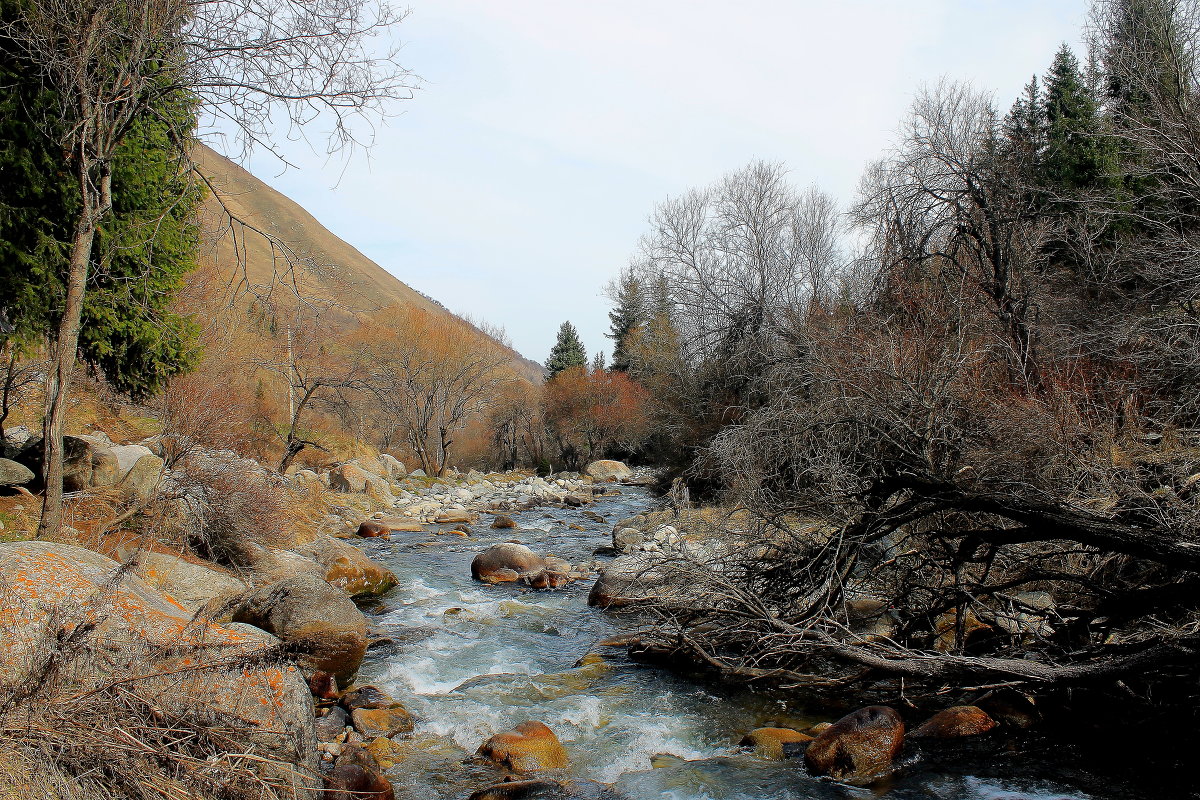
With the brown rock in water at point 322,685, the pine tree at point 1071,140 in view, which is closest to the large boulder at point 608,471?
the pine tree at point 1071,140

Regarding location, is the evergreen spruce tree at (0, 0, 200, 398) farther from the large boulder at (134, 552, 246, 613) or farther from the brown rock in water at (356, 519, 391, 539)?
the brown rock in water at (356, 519, 391, 539)

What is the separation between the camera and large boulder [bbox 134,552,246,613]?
7.70 meters

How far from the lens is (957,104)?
56.3 ft

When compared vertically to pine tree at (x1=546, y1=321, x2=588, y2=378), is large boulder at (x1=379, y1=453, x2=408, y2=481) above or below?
below

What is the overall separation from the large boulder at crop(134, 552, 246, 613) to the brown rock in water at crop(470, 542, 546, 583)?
5.77 m

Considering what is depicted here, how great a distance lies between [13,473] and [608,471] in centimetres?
3342

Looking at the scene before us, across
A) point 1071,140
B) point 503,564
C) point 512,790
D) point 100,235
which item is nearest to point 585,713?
point 512,790

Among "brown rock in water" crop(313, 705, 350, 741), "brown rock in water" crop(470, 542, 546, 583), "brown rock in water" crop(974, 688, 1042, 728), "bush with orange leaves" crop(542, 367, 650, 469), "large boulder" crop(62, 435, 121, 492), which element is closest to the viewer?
"brown rock in water" crop(313, 705, 350, 741)

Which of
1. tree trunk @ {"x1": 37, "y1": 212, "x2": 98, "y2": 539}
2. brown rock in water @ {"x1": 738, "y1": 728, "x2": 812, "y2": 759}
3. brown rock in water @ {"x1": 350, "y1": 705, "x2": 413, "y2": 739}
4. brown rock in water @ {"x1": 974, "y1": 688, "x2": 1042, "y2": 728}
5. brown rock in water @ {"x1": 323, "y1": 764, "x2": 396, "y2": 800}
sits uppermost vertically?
tree trunk @ {"x1": 37, "y1": 212, "x2": 98, "y2": 539}

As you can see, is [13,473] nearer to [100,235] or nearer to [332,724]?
[100,235]

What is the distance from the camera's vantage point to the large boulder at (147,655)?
342cm

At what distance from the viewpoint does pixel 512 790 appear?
Answer: 5824mm

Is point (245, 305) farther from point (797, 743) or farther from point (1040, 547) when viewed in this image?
point (1040, 547)

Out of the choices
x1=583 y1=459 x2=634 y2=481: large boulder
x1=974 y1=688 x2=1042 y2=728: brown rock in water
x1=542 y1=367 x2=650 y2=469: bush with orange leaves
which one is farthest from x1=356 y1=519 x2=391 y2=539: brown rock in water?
x1=542 y1=367 x2=650 y2=469: bush with orange leaves
